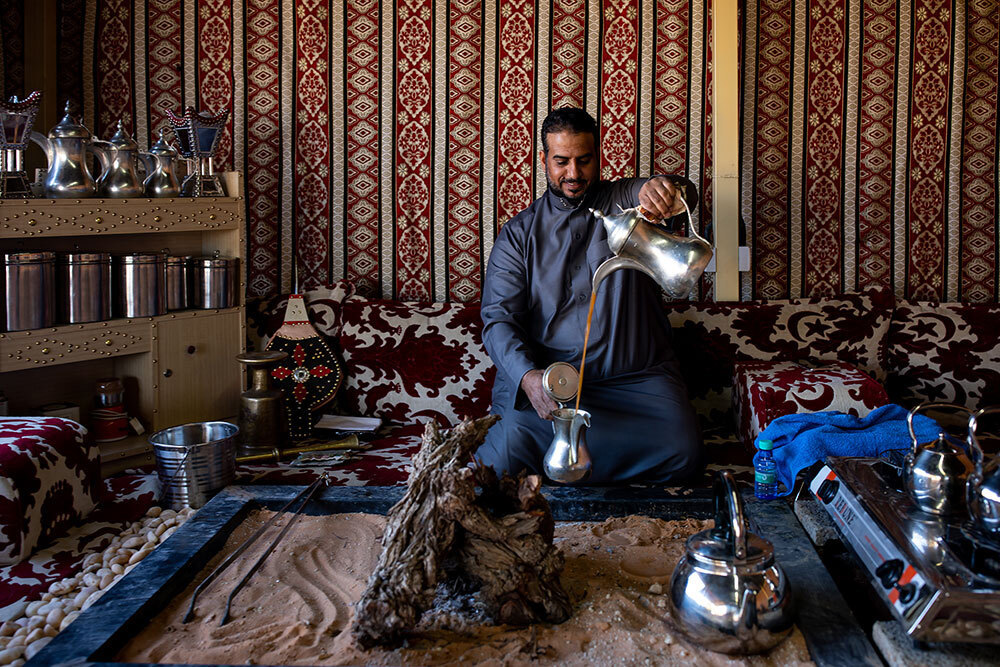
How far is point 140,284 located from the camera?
364cm

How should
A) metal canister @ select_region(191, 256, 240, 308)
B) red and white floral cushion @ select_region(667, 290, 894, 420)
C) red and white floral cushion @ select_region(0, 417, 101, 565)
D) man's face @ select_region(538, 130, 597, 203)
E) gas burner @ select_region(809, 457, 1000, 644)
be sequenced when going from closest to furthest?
gas burner @ select_region(809, 457, 1000, 644) < red and white floral cushion @ select_region(0, 417, 101, 565) < man's face @ select_region(538, 130, 597, 203) < metal canister @ select_region(191, 256, 240, 308) < red and white floral cushion @ select_region(667, 290, 894, 420)

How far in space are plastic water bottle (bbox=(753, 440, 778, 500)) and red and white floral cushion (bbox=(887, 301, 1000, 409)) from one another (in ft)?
4.24

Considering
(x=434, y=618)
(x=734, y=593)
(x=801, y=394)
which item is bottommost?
(x=434, y=618)

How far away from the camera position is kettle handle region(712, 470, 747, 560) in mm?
1877

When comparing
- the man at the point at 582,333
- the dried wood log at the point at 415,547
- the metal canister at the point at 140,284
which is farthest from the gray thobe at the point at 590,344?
Answer: the metal canister at the point at 140,284

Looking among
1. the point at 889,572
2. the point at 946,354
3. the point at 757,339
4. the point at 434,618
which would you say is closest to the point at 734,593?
the point at 889,572

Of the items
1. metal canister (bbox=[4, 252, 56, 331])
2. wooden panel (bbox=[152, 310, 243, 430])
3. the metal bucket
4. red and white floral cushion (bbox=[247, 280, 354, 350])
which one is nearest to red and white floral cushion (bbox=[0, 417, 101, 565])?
the metal bucket

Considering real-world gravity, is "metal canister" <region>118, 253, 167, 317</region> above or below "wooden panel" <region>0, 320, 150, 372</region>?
above

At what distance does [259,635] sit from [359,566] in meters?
0.42

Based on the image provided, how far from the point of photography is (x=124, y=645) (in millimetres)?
1941

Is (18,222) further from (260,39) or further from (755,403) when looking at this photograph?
(755,403)

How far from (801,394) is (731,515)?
1805 mm

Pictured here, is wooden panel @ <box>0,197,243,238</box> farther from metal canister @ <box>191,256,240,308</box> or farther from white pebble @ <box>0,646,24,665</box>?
white pebble @ <box>0,646,24,665</box>

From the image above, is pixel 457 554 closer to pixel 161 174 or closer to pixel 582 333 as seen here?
pixel 582 333
